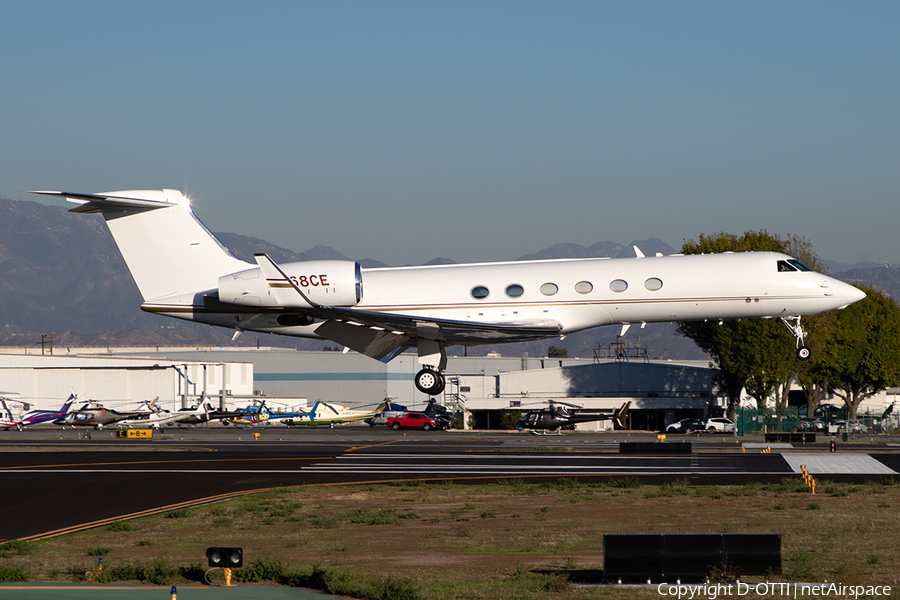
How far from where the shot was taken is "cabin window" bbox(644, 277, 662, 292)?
28.1 meters

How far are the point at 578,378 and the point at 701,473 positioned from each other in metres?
56.9

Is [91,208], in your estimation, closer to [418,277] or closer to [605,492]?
[418,277]

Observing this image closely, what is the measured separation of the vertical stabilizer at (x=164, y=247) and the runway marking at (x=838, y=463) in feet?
65.4

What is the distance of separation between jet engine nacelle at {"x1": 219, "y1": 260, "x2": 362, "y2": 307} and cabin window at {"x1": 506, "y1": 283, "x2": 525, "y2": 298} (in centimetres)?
460

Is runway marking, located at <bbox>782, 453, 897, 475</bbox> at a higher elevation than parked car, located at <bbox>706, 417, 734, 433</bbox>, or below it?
higher

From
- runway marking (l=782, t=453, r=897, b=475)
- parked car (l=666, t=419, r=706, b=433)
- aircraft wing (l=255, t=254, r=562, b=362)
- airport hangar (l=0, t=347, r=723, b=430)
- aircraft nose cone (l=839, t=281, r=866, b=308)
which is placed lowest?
parked car (l=666, t=419, r=706, b=433)

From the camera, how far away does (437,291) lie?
95.7 feet

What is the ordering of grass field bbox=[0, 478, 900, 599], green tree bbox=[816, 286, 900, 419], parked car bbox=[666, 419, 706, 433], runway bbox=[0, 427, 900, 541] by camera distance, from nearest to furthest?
grass field bbox=[0, 478, 900, 599] < runway bbox=[0, 427, 900, 541] < parked car bbox=[666, 419, 706, 433] < green tree bbox=[816, 286, 900, 419]

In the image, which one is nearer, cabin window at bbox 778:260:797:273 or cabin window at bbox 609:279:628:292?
cabin window at bbox 609:279:628:292

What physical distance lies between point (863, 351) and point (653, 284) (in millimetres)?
63798

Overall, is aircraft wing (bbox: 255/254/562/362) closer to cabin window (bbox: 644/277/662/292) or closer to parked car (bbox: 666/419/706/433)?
cabin window (bbox: 644/277/662/292)

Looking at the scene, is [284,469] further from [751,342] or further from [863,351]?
[863,351]

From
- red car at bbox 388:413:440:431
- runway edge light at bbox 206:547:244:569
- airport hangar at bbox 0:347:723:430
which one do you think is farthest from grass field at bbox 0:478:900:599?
airport hangar at bbox 0:347:723:430

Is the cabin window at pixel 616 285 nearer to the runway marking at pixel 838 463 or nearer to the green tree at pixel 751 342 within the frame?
the runway marking at pixel 838 463
